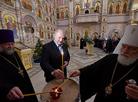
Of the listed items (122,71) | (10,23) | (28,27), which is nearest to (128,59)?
(122,71)

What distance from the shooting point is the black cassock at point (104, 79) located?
917mm

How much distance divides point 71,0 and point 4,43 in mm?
17903

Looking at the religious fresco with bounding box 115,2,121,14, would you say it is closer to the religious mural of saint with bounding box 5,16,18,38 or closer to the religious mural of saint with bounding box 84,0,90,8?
the religious mural of saint with bounding box 84,0,90,8

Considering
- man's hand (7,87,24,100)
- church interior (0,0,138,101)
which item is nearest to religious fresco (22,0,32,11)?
church interior (0,0,138,101)

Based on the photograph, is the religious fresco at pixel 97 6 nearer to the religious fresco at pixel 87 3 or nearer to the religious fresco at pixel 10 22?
the religious fresco at pixel 87 3

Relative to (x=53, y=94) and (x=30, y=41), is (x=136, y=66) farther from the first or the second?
(x=30, y=41)

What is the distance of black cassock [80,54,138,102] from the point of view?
36.1 inches

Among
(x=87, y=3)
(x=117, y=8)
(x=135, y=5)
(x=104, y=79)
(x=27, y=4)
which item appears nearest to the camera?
→ (x=104, y=79)

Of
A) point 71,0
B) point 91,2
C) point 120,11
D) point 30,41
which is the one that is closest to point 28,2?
point 30,41

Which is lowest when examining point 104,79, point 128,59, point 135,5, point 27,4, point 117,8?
point 104,79

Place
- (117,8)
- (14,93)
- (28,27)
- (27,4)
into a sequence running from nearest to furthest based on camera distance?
1. (14,93)
2. (27,4)
3. (28,27)
4. (117,8)

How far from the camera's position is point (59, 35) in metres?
1.61

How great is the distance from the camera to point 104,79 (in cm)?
110

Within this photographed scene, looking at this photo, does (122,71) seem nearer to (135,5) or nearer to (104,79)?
(104,79)
